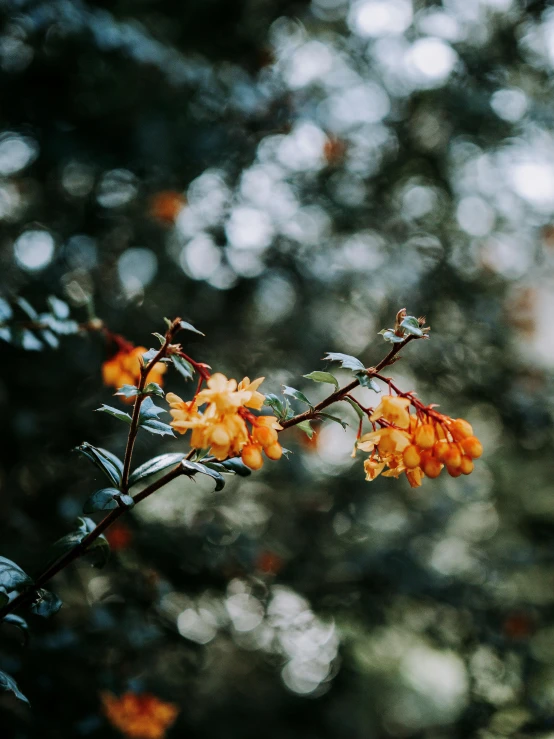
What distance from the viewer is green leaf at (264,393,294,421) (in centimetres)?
95

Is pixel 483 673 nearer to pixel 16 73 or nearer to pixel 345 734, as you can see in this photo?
pixel 345 734

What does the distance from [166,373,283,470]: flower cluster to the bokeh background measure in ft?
4.86

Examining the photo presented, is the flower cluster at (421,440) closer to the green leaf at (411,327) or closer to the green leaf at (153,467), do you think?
the green leaf at (411,327)

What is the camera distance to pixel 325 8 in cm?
361

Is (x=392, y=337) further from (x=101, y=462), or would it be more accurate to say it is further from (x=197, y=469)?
(x=101, y=462)

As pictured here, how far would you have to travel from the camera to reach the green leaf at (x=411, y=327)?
880 mm

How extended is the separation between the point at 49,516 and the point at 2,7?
2.00m

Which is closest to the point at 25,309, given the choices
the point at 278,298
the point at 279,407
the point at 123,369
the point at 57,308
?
the point at 57,308

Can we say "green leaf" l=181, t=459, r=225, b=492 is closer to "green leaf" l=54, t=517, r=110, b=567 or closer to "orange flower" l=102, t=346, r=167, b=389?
"green leaf" l=54, t=517, r=110, b=567

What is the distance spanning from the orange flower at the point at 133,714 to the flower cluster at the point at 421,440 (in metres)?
1.74

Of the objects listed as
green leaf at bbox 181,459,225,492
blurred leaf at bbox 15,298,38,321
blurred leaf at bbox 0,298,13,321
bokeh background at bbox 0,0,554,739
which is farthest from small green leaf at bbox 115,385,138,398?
bokeh background at bbox 0,0,554,739

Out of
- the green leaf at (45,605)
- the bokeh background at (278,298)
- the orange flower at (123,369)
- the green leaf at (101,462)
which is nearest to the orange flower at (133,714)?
the bokeh background at (278,298)

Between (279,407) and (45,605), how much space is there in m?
0.49

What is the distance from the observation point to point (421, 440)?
3.08ft
